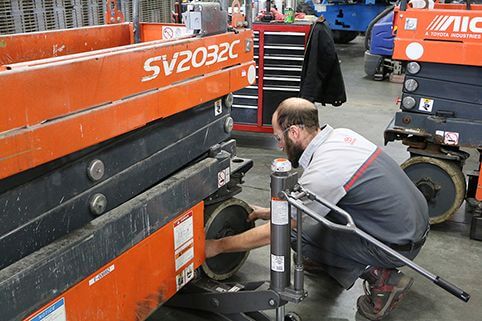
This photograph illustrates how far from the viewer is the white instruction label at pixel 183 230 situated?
89.0 inches

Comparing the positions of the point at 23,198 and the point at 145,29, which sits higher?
the point at 145,29

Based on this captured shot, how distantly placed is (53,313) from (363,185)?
1.40 metres

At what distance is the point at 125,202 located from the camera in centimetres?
202

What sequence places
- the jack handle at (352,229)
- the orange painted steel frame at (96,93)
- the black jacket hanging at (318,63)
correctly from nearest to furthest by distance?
1. the orange painted steel frame at (96,93)
2. the jack handle at (352,229)
3. the black jacket hanging at (318,63)

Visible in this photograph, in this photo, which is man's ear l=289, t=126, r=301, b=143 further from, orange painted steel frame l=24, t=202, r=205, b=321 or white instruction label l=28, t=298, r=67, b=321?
white instruction label l=28, t=298, r=67, b=321

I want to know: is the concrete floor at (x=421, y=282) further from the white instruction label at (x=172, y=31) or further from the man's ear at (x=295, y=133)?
the white instruction label at (x=172, y=31)

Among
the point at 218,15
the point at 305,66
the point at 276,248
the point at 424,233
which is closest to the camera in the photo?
the point at 276,248

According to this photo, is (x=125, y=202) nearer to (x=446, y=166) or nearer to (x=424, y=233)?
(x=424, y=233)

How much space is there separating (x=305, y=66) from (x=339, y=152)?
2.67 meters

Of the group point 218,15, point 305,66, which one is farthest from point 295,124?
point 305,66

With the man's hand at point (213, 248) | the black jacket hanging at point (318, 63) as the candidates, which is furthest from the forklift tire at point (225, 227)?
the black jacket hanging at point (318, 63)

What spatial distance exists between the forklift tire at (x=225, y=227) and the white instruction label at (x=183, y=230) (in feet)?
0.80

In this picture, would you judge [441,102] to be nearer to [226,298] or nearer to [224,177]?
[224,177]

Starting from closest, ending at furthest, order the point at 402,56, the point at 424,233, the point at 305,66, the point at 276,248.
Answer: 1. the point at 276,248
2. the point at 424,233
3. the point at 402,56
4. the point at 305,66
